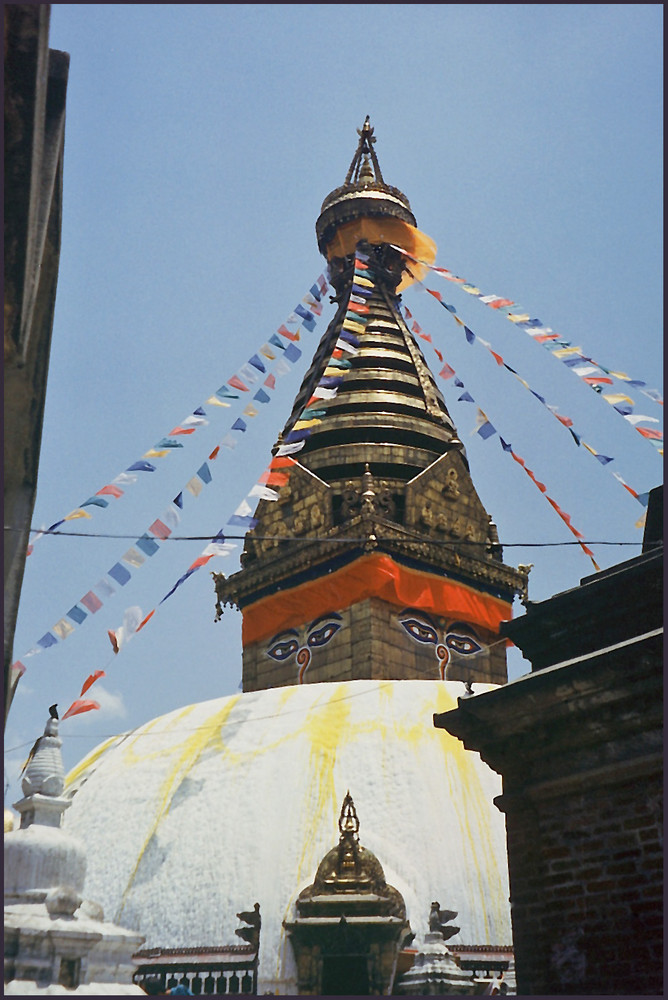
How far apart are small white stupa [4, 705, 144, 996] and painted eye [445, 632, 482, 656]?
13271 millimetres

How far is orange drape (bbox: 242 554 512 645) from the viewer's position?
736 inches

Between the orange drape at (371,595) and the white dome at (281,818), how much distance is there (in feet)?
10.2

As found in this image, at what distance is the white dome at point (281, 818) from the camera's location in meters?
12.3

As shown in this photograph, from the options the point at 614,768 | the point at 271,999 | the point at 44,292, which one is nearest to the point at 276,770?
the point at 271,999

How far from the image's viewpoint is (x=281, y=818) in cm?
1327

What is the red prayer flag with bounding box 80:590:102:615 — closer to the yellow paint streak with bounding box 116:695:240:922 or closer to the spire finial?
the yellow paint streak with bounding box 116:695:240:922

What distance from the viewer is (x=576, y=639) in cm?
687

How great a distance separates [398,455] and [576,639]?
46.8 ft

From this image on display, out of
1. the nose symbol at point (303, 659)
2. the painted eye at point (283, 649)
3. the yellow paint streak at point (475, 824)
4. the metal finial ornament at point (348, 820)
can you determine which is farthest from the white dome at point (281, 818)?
the painted eye at point (283, 649)

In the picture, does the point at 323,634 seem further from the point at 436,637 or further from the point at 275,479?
the point at 275,479

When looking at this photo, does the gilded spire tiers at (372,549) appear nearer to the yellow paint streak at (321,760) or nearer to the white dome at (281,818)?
the yellow paint streak at (321,760)

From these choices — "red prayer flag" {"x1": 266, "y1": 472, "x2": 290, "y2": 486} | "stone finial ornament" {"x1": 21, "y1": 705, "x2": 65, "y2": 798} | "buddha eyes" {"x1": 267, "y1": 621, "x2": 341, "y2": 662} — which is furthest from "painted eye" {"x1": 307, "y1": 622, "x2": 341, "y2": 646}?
"stone finial ornament" {"x1": 21, "y1": 705, "x2": 65, "y2": 798}

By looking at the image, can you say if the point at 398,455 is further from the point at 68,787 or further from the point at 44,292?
the point at 44,292

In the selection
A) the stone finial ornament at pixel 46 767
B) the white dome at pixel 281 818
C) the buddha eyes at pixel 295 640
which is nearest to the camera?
the stone finial ornament at pixel 46 767
